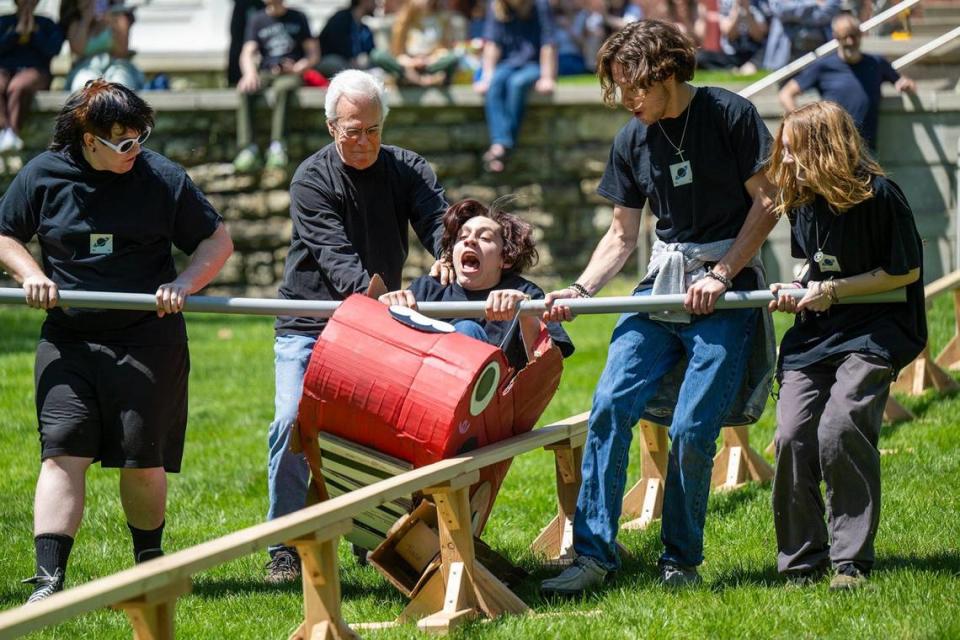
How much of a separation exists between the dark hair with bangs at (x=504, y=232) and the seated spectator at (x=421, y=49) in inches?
358

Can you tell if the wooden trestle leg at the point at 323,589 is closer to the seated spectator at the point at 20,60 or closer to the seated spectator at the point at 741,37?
the seated spectator at the point at 20,60

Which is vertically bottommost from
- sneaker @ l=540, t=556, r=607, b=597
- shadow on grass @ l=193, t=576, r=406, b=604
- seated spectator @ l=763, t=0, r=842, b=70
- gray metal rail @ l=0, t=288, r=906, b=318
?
shadow on grass @ l=193, t=576, r=406, b=604

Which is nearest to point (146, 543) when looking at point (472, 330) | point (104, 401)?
point (104, 401)

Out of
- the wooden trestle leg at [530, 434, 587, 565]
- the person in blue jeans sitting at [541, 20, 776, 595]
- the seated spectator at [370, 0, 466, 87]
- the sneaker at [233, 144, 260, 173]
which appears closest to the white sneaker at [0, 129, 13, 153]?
the sneaker at [233, 144, 260, 173]

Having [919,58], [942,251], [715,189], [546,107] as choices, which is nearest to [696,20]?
[546,107]

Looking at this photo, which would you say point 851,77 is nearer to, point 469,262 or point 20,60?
point 469,262

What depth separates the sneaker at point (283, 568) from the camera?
239 inches

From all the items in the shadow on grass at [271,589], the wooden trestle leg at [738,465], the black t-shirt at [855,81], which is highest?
the black t-shirt at [855,81]

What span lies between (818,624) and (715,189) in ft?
5.06

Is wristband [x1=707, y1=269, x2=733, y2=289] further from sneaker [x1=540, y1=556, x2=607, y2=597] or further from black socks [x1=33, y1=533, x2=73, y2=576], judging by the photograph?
black socks [x1=33, y1=533, x2=73, y2=576]

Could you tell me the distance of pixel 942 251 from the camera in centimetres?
1276

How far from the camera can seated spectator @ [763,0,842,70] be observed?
13648mm

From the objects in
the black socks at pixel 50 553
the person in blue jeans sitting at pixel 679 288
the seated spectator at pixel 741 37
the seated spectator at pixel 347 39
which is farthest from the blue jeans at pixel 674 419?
the seated spectator at pixel 741 37

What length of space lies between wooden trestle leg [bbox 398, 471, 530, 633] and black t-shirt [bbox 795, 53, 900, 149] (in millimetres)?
7677
